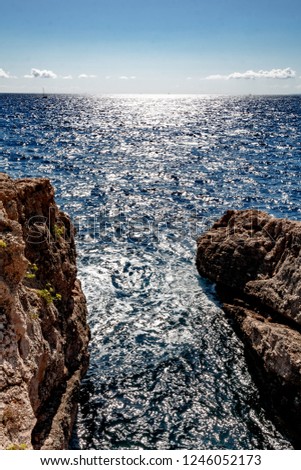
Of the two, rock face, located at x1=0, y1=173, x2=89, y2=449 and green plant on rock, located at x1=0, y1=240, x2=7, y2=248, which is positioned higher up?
green plant on rock, located at x1=0, y1=240, x2=7, y2=248

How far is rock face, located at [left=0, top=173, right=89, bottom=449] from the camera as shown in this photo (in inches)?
303

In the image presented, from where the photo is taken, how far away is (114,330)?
1769 cm

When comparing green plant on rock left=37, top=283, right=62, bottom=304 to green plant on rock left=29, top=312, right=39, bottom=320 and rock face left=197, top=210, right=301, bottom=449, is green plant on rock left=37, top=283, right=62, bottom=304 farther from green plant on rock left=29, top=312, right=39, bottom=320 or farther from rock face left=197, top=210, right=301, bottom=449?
rock face left=197, top=210, right=301, bottom=449

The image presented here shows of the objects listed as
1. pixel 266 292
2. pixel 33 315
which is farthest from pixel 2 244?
pixel 266 292

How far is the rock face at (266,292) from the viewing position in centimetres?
1334

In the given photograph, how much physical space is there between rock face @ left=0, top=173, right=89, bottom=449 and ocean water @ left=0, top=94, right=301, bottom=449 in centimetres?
196

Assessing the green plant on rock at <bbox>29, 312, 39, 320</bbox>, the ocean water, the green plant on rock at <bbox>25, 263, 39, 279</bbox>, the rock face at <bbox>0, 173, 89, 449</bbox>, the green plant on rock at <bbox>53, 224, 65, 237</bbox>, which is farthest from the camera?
the green plant on rock at <bbox>53, 224, 65, 237</bbox>

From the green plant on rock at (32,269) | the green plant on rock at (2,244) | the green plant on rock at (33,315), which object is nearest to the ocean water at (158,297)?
the green plant on rock at (33,315)

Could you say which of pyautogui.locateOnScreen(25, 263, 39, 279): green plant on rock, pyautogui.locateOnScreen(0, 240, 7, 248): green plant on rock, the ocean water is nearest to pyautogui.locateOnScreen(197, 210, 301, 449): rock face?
the ocean water

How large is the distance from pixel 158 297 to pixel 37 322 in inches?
426

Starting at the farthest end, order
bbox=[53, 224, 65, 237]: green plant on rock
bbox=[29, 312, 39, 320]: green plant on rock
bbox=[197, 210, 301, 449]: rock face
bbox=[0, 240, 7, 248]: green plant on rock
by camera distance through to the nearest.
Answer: bbox=[53, 224, 65, 237]: green plant on rock < bbox=[197, 210, 301, 449]: rock face < bbox=[29, 312, 39, 320]: green plant on rock < bbox=[0, 240, 7, 248]: green plant on rock

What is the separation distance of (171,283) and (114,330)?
5235mm
